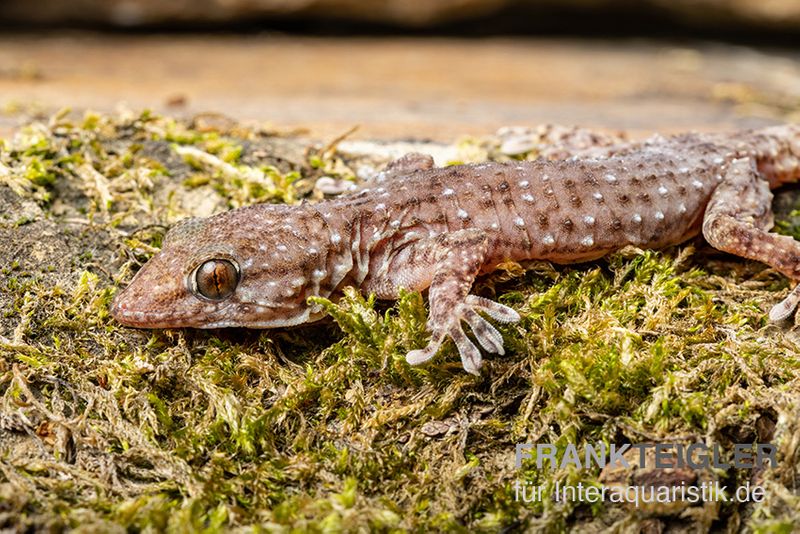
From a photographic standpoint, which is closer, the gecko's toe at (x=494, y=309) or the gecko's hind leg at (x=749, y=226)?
the gecko's toe at (x=494, y=309)

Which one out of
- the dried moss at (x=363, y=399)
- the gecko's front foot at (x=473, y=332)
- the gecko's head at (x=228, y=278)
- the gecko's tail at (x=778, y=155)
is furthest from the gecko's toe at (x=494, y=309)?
the gecko's tail at (x=778, y=155)

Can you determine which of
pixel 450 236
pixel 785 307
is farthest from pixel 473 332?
pixel 785 307

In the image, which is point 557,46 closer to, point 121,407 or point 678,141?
point 678,141

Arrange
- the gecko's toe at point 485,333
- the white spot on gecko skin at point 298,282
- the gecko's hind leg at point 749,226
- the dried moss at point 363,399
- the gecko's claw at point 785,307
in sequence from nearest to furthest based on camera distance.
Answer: the dried moss at point 363,399 → the gecko's toe at point 485,333 → the white spot on gecko skin at point 298,282 → the gecko's claw at point 785,307 → the gecko's hind leg at point 749,226

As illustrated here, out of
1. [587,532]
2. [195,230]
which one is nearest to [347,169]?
[195,230]

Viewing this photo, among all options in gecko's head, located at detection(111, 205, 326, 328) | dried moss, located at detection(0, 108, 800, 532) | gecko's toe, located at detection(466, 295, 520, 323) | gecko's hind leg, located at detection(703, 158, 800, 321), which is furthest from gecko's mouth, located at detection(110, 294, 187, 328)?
gecko's hind leg, located at detection(703, 158, 800, 321)

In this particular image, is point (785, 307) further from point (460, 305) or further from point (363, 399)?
point (363, 399)

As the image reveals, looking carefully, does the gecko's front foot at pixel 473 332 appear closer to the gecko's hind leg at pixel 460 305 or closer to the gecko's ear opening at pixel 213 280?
the gecko's hind leg at pixel 460 305
